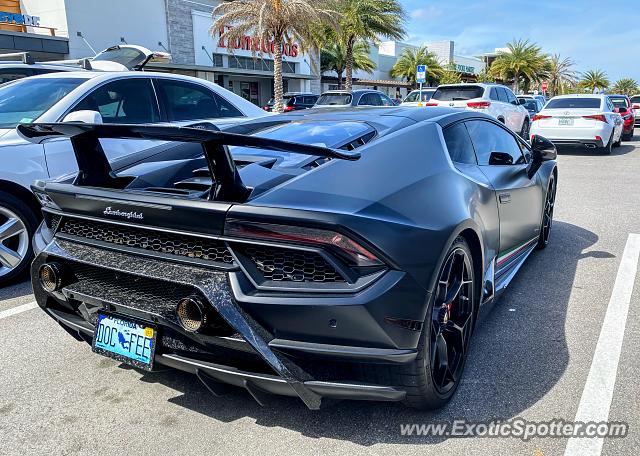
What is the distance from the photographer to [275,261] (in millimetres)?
2162

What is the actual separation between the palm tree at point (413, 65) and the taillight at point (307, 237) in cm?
5024

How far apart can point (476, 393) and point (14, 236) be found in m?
3.74

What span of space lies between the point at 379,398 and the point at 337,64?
135 feet

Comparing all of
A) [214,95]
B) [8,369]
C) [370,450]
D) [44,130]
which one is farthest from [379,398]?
[214,95]

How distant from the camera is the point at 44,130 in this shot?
2.56 meters

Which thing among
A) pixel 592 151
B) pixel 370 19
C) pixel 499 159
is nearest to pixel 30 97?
pixel 499 159

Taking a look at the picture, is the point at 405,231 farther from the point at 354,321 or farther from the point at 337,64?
the point at 337,64

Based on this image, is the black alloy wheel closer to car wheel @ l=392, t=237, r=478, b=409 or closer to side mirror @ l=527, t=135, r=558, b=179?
car wheel @ l=392, t=237, r=478, b=409

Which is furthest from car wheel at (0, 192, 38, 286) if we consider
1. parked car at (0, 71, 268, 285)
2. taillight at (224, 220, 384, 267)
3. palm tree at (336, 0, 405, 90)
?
palm tree at (336, 0, 405, 90)

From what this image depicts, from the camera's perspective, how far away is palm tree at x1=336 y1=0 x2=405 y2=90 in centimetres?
2694

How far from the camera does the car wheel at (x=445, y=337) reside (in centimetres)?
228

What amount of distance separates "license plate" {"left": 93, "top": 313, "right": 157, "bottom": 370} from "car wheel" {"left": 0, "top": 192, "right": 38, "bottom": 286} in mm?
2333

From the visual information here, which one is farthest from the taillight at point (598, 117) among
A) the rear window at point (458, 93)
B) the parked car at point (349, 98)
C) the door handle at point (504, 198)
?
the door handle at point (504, 198)

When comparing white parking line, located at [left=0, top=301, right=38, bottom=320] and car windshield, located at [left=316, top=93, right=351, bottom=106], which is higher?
car windshield, located at [left=316, top=93, right=351, bottom=106]
